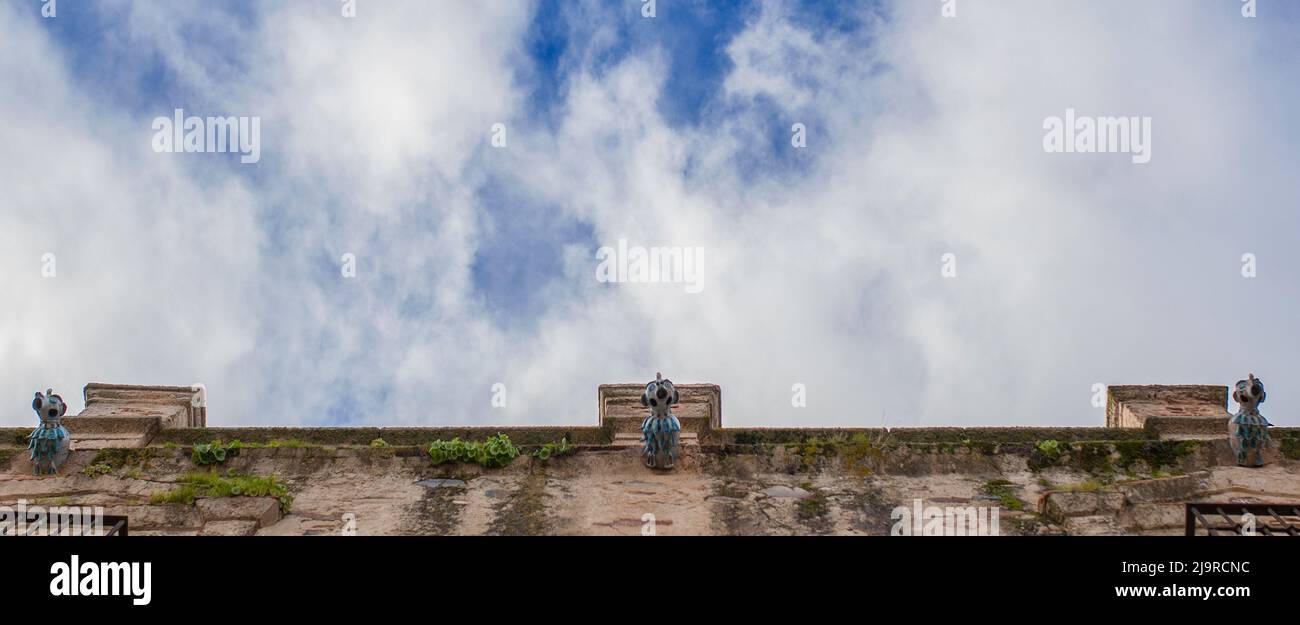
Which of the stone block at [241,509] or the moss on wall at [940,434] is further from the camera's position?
the moss on wall at [940,434]

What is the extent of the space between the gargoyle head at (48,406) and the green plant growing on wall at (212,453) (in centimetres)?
145

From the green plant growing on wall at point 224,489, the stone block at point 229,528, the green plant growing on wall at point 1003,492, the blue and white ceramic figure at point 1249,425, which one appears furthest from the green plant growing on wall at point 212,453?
the blue and white ceramic figure at point 1249,425

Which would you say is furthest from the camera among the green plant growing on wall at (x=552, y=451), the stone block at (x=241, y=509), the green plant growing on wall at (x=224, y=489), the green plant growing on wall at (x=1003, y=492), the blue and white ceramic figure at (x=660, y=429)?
the green plant growing on wall at (x=552, y=451)

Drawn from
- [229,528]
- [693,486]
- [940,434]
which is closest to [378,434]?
[229,528]

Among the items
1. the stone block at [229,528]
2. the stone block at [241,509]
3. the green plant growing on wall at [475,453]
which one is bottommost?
the stone block at [229,528]

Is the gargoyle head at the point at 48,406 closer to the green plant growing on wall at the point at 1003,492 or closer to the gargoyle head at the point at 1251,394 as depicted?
the green plant growing on wall at the point at 1003,492

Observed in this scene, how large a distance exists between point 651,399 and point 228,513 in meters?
4.13

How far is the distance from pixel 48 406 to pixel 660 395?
6220 millimetres

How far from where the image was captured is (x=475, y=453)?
46.4 feet

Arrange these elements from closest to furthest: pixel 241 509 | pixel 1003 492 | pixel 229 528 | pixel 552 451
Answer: pixel 229 528 < pixel 241 509 < pixel 1003 492 < pixel 552 451

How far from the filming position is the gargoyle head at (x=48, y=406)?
46.9 ft

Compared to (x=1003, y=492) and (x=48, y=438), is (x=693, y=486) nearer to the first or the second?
(x=1003, y=492)
